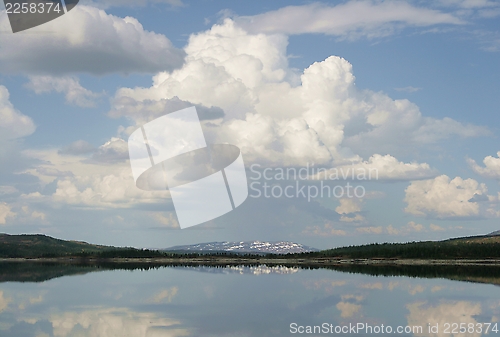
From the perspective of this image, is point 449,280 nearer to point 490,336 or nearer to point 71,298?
→ point 490,336

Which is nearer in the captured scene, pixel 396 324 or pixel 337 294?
pixel 396 324

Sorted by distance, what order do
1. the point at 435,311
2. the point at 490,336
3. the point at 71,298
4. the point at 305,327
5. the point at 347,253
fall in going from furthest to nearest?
1. the point at 347,253
2. the point at 71,298
3. the point at 435,311
4. the point at 305,327
5. the point at 490,336

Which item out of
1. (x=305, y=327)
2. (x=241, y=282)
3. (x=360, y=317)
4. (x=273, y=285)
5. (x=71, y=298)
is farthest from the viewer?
(x=241, y=282)

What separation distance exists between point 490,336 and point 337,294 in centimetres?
2250

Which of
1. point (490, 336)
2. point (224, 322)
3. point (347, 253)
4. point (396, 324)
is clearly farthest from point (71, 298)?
point (347, 253)

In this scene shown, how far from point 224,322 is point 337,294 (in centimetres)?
2042

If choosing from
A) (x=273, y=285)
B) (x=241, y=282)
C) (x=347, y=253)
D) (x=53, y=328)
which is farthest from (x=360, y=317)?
(x=347, y=253)

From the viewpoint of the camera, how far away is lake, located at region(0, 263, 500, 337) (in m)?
34.5

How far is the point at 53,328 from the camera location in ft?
116

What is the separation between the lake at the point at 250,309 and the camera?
34.5 metres

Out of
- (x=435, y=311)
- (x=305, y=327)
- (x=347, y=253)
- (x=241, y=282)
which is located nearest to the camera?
(x=305, y=327)

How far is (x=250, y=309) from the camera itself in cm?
4391

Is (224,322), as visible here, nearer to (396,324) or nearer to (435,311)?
(396,324)

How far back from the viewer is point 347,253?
17275cm
